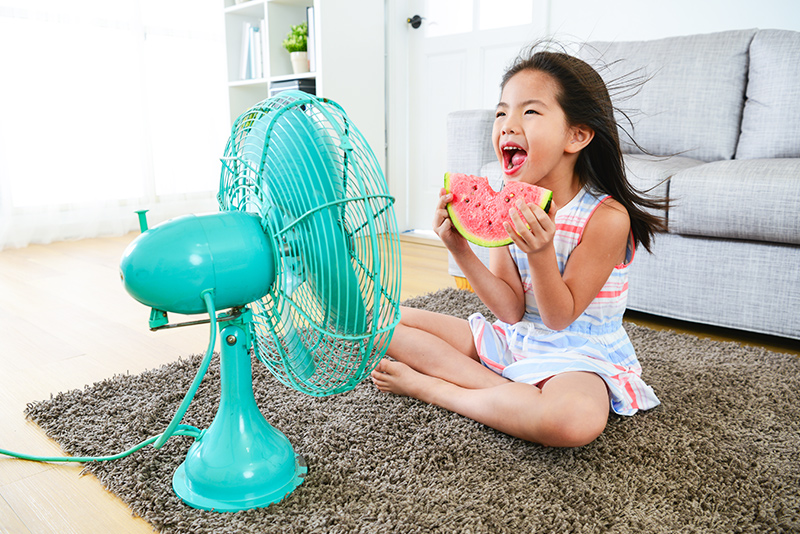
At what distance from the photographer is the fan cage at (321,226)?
2.72ft

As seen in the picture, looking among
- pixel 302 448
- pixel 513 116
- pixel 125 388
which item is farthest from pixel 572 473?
pixel 125 388

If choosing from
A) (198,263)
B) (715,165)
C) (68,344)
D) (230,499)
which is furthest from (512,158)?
(68,344)

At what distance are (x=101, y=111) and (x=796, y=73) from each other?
11.9ft

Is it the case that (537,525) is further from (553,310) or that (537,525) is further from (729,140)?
(729,140)

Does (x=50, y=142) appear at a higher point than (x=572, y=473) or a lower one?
higher

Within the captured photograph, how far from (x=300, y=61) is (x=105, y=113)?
127cm

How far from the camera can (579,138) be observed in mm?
1308

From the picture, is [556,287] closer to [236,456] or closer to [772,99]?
[236,456]

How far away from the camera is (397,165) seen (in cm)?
391

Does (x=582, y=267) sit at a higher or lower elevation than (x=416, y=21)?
lower

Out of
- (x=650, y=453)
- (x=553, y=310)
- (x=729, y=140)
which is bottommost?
(x=650, y=453)

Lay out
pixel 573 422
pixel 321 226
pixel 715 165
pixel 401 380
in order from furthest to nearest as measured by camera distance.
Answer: pixel 715 165 → pixel 401 380 → pixel 573 422 → pixel 321 226

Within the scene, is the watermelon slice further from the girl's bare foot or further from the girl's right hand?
the girl's bare foot

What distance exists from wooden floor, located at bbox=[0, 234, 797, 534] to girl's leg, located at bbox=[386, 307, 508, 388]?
683mm
